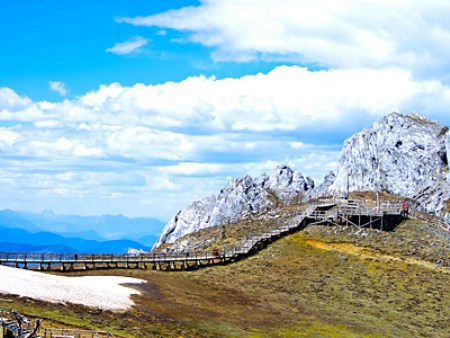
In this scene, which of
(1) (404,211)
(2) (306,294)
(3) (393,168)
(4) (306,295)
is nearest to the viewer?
(4) (306,295)

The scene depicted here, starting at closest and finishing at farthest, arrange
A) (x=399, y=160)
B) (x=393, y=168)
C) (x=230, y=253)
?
(x=230, y=253), (x=393, y=168), (x=399, y=160)

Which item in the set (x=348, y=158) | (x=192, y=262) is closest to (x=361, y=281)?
(x=192, y=262)

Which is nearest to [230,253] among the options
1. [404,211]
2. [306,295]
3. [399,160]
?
[306,295]

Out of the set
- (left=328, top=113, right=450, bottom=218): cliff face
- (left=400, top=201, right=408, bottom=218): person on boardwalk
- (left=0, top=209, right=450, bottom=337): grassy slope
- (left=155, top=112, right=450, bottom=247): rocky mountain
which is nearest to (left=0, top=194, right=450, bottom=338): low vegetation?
(left=0, top=209, right=450, bottom=337): grassy slope

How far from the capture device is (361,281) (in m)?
89.9

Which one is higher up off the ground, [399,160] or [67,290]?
[399,160]

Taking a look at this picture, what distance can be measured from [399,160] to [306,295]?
91.7 m

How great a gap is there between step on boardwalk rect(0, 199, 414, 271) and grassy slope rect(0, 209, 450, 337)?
2.66 metres

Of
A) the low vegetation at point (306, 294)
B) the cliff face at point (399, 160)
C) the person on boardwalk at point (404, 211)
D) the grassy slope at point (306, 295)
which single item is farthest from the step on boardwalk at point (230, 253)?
the cliff face at point (399, 160)

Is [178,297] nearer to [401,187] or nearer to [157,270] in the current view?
[157,270]

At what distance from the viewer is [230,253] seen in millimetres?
101750

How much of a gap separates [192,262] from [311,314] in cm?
3288

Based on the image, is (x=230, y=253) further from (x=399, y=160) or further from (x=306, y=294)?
(x=399, y=160)

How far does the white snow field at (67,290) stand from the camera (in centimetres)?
5962
